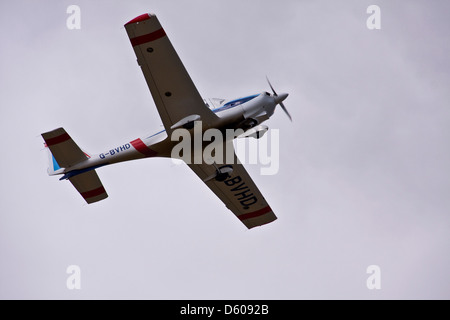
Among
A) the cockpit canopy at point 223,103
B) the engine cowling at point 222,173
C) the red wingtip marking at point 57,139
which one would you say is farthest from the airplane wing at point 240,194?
the red wingtip marking at point 57,139

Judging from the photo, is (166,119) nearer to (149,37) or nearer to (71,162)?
(149,37)

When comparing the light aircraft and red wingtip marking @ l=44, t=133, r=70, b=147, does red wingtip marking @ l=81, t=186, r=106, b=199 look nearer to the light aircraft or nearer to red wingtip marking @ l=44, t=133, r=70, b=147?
the light aircraft

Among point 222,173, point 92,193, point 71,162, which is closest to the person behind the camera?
point 71,162

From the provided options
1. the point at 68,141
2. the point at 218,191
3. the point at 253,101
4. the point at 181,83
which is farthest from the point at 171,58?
the point at 218,191

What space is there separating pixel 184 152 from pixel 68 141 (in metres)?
4.10

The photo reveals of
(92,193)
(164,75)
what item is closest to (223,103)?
(164,75)

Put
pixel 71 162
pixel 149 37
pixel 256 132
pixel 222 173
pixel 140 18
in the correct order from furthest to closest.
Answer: pixel 222 173
pixel 71 162
pixel 256 132
pixel 149 37
pixel 140 18

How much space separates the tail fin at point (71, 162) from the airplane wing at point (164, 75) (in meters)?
3.59

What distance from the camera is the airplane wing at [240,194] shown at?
90.9ft

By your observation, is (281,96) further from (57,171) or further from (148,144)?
(57,171)

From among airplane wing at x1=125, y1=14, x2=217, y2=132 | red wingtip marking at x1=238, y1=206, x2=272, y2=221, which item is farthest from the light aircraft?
red wingtip marking at x1=238, y1=206, x2=272, y2=221

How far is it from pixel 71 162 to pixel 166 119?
4.06 meters

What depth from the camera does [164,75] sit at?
927 inches

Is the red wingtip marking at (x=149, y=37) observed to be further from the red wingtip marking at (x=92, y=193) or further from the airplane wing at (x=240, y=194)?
the red wingtip marking at (x=92, y=193)
